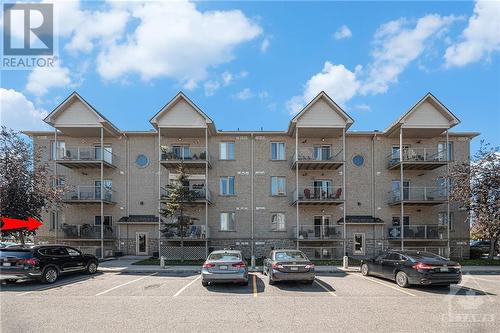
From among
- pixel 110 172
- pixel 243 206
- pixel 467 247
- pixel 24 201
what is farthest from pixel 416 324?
pixel 110 172

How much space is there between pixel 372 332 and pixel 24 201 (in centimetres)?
1826

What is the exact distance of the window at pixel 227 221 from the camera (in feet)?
80.2

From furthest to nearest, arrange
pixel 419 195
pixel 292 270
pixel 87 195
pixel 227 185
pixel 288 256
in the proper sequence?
1. pixel 227 185
2. pixel 419 195
3. pixel 87 195
4. pixel 288 256
5. pixel 292 270

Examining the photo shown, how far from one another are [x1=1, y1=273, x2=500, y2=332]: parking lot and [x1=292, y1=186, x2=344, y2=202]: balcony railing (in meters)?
9.29

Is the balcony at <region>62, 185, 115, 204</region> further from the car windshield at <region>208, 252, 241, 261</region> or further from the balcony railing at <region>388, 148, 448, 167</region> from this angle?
the balcony railing at <region>388, 148, 448, 167</region>

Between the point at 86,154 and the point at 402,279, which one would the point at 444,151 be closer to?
the point at 402,279

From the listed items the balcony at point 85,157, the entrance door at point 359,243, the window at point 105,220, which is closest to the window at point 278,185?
the entrance door at point 359,243

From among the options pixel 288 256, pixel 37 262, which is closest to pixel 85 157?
pixel 37 262

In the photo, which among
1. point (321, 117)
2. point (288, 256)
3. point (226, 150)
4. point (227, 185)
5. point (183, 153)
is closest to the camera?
point (288, 256)

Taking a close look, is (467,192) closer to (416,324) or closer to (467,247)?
(467,247)

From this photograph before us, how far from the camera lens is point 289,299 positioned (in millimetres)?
10383

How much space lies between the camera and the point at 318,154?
81.7 feet

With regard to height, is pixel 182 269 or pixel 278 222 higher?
pixel 278 222

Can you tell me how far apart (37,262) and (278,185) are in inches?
637
